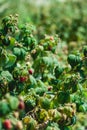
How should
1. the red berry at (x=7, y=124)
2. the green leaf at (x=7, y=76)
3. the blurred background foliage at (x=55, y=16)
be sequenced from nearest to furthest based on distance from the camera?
the red berry at (x=7, y=124), the green leaf at (x=7, y=76), the blurred background foliage at (x=55, y=16)

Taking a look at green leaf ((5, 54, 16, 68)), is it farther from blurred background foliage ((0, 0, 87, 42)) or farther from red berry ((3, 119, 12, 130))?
blurred background foliage ((0, 0, 87, 42))

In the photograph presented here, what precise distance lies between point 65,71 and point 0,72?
0.73 metres

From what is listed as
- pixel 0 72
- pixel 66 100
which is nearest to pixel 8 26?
pixel 0 72

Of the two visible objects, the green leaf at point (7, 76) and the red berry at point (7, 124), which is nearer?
the red berry at point (7, 124)

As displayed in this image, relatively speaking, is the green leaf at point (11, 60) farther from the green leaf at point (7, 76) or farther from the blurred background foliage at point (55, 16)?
the blurred background foliage at point (55, 16)

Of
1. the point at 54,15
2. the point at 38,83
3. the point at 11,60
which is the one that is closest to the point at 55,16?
the point at 54,15

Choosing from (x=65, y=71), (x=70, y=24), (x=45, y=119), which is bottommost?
(x=45, y=119)

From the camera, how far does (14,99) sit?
7.79 feet

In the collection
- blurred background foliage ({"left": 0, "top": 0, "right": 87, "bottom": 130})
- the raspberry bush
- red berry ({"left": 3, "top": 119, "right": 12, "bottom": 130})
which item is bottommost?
red berry ({"left": 3, "top": 119, "right": 12, "bottom": 130})

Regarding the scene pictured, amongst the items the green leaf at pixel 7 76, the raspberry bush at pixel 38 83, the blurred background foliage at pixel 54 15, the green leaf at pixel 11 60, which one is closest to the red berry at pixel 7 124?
the raspberry bush at pixel 38 83

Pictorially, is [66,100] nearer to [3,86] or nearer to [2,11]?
[3,86]

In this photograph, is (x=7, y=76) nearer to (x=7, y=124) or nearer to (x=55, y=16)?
(x=7, y=124)

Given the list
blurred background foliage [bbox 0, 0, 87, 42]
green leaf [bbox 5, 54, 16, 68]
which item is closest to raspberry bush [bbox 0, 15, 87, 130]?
green leaf [bbox 5, 54, 16, 68]

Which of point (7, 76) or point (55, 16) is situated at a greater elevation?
point (55, 16)
